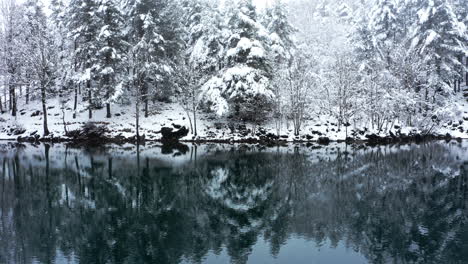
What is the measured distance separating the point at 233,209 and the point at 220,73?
2993cm

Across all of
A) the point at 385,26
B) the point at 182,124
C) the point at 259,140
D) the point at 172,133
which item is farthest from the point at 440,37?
the point at 172,133

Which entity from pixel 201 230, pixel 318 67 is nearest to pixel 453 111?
pixel 318 67

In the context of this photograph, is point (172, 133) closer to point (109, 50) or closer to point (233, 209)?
point (109, 50)

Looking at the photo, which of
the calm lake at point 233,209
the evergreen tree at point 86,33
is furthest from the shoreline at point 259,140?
the calm lake at point 233,209

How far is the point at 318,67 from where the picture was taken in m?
58.7

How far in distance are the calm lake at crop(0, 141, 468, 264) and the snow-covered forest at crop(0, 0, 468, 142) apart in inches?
538

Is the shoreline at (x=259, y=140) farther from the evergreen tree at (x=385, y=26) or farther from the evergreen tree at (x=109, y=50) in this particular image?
the evergreen tree at (x=385, y=26)

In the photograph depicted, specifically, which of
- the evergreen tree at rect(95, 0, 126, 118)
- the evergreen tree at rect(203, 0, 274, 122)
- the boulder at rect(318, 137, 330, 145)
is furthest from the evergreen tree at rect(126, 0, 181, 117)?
the boulder at rect(318, 137, 330, 145)

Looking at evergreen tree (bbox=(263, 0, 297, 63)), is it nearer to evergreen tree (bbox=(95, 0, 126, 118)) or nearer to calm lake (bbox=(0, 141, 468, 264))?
evergreen tree (bbox=(95, 0, 126, 118))

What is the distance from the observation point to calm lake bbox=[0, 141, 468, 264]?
13602mm

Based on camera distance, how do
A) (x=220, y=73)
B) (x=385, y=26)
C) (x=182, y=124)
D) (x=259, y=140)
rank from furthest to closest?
(x=385, y=26)
(x=182, y=124)
(x=220, y=73)
(x=259, y=140)

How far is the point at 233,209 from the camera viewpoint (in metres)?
19.1

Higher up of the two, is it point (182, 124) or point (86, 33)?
point (86, 33)

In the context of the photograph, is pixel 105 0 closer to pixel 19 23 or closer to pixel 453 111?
pixel 19 23
